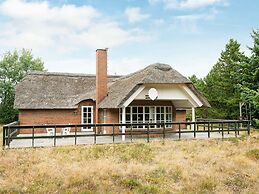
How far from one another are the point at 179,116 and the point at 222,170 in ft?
39.8

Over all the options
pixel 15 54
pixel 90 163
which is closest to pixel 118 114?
pixel 90 163

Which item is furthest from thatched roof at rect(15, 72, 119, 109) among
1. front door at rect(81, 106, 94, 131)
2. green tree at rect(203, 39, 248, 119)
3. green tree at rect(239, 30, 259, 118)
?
green tree at rect(203, 39, 248, 119)

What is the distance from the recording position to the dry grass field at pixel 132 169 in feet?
31.5

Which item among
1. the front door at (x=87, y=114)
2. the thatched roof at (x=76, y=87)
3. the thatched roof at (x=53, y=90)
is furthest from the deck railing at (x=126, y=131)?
the thatched roof at (x=53, y=90)

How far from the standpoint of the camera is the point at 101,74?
64.9 ft

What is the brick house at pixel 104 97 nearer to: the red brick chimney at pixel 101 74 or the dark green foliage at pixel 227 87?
the red brick chimney at pixel 101 74

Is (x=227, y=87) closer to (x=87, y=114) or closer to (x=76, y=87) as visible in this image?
(x=76, y=87)

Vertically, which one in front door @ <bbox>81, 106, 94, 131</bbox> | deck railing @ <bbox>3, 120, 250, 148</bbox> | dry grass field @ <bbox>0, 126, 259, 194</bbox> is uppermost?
front door @ <bbox>81, 106, 94, 131</bbox>

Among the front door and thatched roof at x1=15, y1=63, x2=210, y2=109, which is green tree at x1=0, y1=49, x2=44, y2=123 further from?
the front door

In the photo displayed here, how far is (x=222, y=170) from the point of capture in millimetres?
11562

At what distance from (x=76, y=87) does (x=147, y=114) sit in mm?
8227

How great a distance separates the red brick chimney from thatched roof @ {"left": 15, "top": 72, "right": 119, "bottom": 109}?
118cm

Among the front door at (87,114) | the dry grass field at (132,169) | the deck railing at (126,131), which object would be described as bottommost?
the dry grass field at (132,169)

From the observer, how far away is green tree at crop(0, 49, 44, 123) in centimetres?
3503
